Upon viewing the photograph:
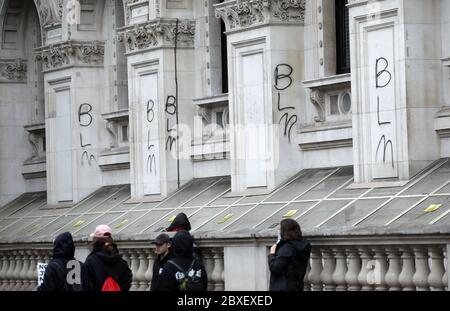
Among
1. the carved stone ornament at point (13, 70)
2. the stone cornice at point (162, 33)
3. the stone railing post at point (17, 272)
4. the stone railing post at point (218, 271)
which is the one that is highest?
the stone cornice at point (162, 33)

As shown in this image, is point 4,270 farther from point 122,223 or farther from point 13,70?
point 13,70

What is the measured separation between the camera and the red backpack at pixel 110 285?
23547 millimetres

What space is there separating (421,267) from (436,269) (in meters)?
0.29

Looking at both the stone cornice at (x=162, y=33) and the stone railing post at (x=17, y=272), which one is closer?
the stone railing post at (x=17, y=272)

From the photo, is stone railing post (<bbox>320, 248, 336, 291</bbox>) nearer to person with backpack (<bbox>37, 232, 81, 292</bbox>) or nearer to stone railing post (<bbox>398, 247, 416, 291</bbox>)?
stone railing post (<bbox>398, 247, 416, 291</bbox>)

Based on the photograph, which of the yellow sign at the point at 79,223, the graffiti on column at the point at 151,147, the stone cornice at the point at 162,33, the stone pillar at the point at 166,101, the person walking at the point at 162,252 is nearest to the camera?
the person walking at the point at 162,252

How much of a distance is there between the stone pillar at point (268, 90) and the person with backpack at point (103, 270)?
24.7ft

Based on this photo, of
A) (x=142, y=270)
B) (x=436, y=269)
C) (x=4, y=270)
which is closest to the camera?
(x=436, y=269)

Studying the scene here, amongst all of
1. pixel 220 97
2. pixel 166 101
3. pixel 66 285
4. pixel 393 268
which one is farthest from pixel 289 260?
pixel 166 101

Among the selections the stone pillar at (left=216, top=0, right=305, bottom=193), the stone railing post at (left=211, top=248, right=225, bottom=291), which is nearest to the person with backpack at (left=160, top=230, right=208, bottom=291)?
the stone railing post at (left=211, top=248, right=225, bottom=291)

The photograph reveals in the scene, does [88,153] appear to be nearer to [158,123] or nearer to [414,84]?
[158,123]

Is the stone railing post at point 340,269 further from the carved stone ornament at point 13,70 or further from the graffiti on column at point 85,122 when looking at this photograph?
the carved stone ornament at point 13,70

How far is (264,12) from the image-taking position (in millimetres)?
31484

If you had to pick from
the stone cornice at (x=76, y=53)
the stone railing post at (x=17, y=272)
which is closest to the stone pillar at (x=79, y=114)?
the stone cornice at (x=76, y=53)
